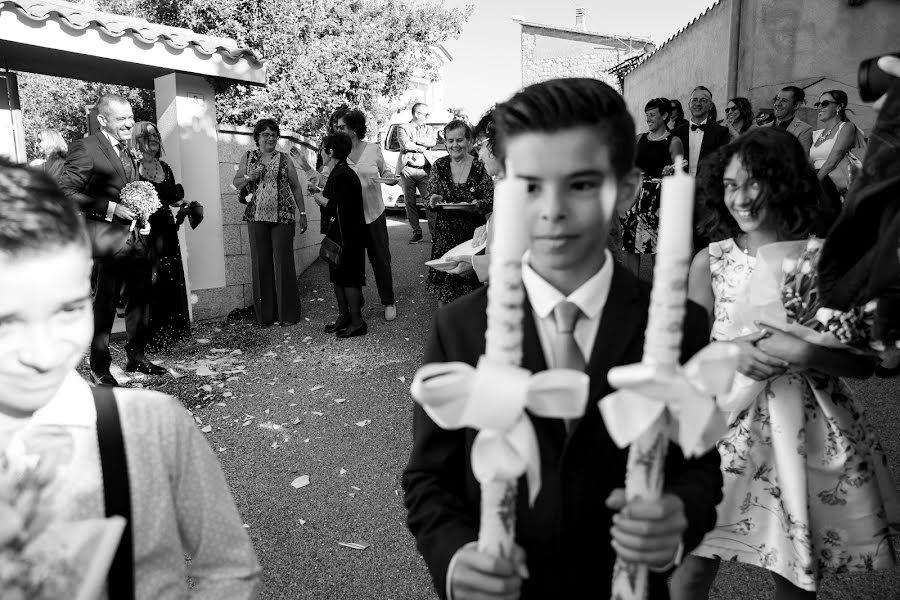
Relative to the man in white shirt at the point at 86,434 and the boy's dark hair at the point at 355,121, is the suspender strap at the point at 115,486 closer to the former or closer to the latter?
the man in white shirt at the point at 86,434

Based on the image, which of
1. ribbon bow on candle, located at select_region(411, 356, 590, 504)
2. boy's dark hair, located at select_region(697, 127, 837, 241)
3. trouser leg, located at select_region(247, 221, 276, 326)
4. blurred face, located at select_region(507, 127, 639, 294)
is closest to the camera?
ribbon bow on candle, located at select_region(411, 356, 590, 504)

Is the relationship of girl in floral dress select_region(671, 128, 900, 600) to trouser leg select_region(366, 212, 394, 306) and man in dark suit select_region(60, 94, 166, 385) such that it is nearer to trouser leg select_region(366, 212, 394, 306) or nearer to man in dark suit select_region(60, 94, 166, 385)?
man in dark suit select_region(60, 94, 166, 385)

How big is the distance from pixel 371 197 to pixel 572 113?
6.11m

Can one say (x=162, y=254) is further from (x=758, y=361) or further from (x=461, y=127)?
(x=758, y=361)

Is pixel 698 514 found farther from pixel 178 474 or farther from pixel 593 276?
pixel 178 474

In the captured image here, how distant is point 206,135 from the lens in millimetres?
7426

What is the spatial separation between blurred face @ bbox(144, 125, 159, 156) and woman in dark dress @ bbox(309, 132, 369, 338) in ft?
5.39

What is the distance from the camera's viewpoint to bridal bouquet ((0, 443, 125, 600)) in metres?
0.89

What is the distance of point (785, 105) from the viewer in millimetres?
7078

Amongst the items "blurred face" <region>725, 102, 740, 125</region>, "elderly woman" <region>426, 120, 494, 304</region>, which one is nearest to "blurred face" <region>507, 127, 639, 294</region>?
"elderly woman" <region>426, 120, 494, 304</region>

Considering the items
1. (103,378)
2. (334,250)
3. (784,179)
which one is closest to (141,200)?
(103,378)

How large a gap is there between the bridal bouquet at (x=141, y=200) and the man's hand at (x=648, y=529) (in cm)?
502

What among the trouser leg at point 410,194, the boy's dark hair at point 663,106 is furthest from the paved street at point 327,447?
the trouser leg at point 410,194

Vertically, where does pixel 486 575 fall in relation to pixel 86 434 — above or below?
below
